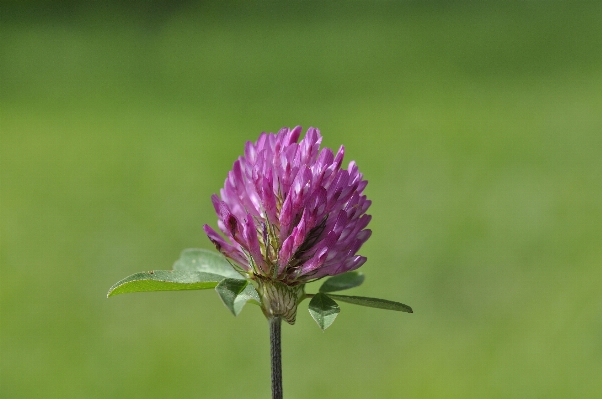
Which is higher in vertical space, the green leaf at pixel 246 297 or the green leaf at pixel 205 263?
the green leaf at pixel 205 263

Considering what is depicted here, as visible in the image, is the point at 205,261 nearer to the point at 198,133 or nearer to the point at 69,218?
the point at 69,218

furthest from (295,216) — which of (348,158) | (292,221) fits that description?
(348,158)

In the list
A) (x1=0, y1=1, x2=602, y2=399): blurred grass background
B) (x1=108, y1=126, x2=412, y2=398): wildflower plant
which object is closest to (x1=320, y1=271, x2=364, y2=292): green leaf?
(x1=108, y1=126, x2=412, y2=398): wildflower plant

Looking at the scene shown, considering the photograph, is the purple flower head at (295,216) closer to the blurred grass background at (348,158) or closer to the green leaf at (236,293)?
the green leaf at (236,293)

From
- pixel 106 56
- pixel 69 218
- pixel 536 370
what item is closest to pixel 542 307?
pixel 536 370

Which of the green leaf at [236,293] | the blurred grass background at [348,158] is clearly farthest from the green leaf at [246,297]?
the blurred grass background at [348,158]
